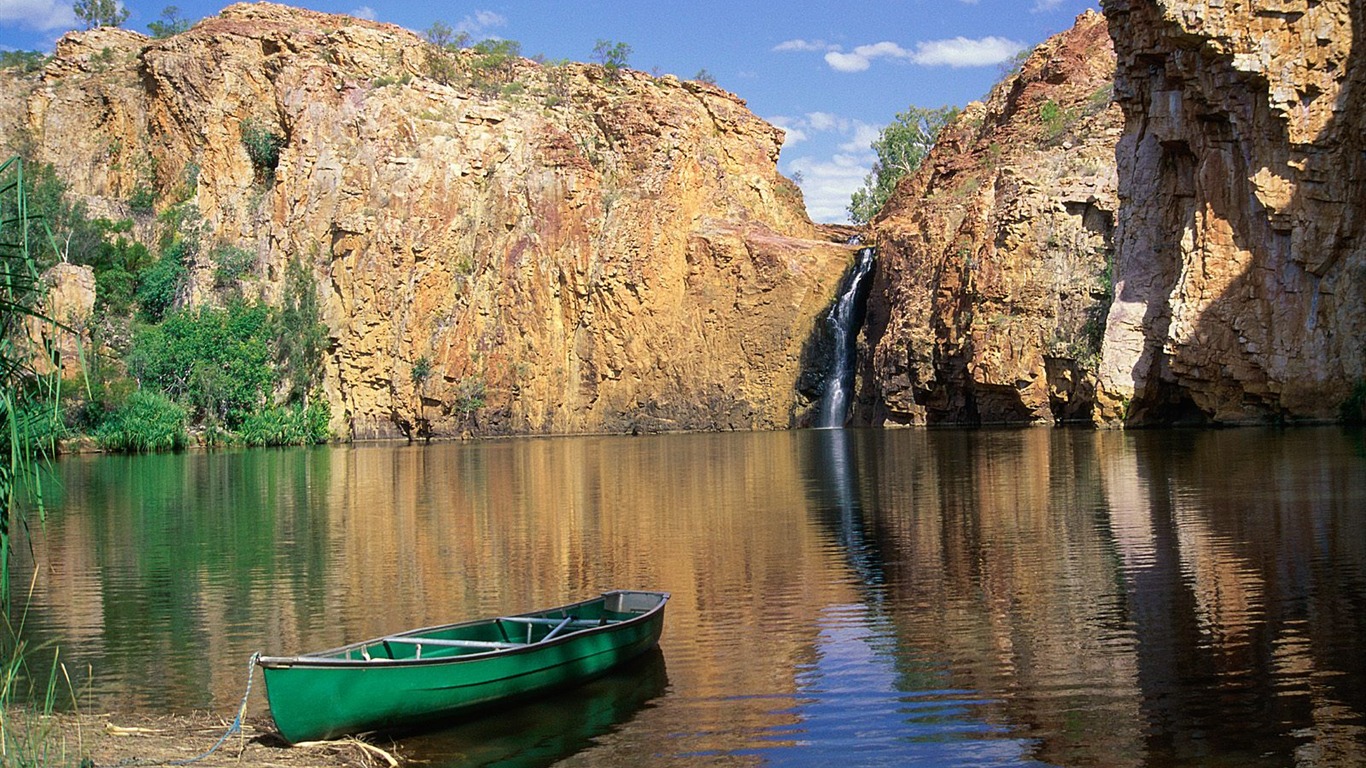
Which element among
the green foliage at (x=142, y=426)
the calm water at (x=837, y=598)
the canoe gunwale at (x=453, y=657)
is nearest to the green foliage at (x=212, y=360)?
the green foliage at (x=142, y=426)

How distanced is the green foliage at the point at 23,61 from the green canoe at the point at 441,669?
96.3m

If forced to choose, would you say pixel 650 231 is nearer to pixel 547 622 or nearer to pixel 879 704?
pixel 547 622

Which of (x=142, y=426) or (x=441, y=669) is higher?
(x=142, y=426)

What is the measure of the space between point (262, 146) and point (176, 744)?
A: 80.5m

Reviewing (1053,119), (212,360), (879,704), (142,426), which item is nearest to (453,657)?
(879,704)

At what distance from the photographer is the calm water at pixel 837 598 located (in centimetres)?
1256

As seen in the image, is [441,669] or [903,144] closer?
[441,669]

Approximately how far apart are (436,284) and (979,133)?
114 feet

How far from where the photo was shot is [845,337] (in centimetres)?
7956

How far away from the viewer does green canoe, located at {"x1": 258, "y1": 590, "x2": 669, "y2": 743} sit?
1228 centimetres

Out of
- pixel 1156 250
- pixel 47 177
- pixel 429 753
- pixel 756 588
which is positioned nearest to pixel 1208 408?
pixel 1156 250

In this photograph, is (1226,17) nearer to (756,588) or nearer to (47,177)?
(756,588)

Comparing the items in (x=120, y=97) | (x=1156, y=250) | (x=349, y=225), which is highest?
(x=120, y=97)

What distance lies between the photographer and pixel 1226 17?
47625 mm
